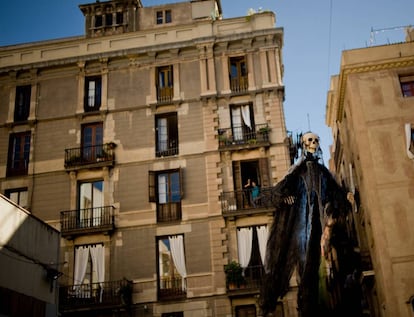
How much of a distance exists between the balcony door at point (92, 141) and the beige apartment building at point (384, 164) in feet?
41.3

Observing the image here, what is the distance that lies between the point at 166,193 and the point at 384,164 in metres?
10.8

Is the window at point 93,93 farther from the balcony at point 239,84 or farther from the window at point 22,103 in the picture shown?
the balcony at point 239,84

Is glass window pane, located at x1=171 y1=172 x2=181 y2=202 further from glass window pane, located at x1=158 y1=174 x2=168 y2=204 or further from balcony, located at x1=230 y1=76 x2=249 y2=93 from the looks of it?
balcony, located at x1=230 y1=76 x2=249 y2=93

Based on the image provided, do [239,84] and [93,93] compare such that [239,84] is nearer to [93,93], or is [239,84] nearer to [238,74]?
[238,74]

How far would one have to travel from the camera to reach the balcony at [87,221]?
28344 millimetres

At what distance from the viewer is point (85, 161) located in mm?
30219

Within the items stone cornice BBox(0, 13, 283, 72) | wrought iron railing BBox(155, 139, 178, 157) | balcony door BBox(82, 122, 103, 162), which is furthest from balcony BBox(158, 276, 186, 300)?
stone cornice BBox(0, 13, 283, 72)

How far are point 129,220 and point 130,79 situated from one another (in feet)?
26.4

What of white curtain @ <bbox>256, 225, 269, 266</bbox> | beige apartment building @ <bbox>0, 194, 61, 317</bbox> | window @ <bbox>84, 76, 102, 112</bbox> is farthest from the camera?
window @ <bbox>84, 76, 102, 112</bbox>

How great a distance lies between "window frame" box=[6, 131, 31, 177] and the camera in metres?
31.0

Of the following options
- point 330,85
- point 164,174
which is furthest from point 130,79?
point 330,85

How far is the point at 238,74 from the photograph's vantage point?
3139 cm

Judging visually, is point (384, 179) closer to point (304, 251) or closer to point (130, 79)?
point (304, 251)

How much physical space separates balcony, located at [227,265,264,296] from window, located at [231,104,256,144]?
21.0 feet
